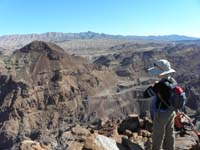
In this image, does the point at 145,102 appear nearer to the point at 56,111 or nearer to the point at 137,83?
the point at 56,111

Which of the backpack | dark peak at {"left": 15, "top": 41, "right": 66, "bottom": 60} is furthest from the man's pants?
dark peak at {"left": 15, "top": 41, "right": 66, "bottom": 60}

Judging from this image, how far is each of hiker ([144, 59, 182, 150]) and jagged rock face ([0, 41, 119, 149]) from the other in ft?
135

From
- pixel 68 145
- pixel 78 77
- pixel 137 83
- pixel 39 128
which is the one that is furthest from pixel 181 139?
pixel 137 83

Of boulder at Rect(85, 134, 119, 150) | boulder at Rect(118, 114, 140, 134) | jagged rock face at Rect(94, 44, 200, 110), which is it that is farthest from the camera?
jagged rock face at Rect(94, 44, 200, 110)

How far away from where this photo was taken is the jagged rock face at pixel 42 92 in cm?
5341

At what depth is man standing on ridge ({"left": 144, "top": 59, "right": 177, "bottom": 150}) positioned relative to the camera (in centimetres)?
513

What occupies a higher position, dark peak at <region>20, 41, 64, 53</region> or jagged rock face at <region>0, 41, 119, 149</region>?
dark peak at <region>20, 41, 64, 53</region>

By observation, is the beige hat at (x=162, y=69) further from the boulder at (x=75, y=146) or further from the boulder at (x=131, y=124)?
the boulder at (x=131, y=124)

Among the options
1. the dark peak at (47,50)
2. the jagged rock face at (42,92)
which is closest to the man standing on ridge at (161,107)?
the jagged rock face at (42,92)

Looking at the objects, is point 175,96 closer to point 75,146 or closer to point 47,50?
point 75,146

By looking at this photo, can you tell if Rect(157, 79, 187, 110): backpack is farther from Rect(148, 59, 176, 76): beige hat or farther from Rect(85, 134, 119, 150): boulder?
Rect(85, 134, 119, 150): boulder

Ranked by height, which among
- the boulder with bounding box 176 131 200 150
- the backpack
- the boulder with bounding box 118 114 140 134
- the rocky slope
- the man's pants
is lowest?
the rocky slope

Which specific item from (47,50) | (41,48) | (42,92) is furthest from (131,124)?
(41,48)

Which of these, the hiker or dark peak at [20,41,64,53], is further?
dark peak at [20,41,64,53]
